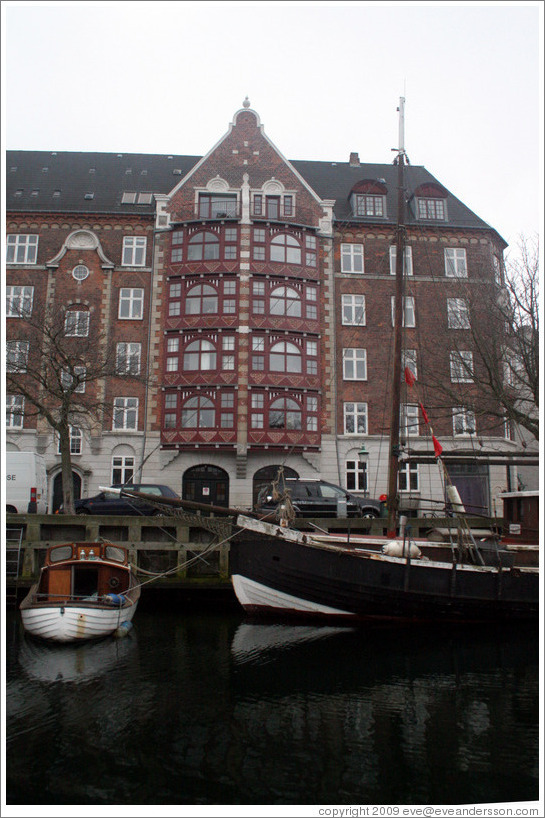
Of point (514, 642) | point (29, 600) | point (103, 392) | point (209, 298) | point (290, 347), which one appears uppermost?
point (209, 298)

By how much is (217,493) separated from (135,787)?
79.5ft

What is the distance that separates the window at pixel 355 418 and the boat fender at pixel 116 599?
18.8 metres

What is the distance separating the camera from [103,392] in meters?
33.2

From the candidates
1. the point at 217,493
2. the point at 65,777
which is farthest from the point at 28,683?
the point at 217,493

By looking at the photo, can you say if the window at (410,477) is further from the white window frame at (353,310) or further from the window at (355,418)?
the white window frame at (353,310)

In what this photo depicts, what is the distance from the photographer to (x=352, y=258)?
35406mm

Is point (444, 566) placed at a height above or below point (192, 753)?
above

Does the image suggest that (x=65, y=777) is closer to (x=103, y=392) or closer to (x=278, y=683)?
(x=278, y=683)

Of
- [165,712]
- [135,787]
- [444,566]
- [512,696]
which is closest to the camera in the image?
[135,787]

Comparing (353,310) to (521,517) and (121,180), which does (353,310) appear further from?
(121,180)

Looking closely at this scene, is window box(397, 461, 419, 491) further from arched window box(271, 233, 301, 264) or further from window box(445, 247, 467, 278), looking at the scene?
arched window box(271, 233, 301, 264)

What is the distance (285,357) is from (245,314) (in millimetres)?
3205

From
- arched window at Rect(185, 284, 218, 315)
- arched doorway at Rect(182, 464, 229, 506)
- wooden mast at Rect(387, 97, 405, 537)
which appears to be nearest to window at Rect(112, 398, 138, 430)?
arched doorway at Rect(182, 464, 229, 506)

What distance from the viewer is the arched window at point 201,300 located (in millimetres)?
33281
